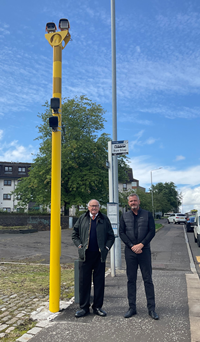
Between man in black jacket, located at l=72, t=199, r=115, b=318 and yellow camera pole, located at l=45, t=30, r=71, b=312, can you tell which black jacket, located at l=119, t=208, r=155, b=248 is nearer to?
man in black jacket, located at l=72, t=199, r=115, b=318

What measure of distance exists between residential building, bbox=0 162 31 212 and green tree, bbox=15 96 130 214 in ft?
94.1

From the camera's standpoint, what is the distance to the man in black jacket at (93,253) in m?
4.79

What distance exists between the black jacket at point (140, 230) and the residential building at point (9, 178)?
181 feet

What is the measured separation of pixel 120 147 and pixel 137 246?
4329mm

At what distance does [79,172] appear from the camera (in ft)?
88.3

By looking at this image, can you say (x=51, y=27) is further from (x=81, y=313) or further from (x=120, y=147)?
(x=81, y=313)

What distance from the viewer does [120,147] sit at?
8.66 metres

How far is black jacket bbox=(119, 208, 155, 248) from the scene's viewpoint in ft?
15.8

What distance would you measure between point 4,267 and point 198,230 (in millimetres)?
10114

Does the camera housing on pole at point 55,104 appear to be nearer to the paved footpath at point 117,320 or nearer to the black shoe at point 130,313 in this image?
the paved footpath at point 117,320

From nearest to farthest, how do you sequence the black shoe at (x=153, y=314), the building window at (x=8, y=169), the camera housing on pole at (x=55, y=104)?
the black shoe at (x=153, y=314)
the camera housing on pole at (x=55, y=104)
the building window at (x=8, y=169)

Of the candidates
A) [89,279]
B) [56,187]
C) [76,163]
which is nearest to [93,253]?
[89,279]

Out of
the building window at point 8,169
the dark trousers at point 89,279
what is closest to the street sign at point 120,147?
the dark trousers at point 89,279

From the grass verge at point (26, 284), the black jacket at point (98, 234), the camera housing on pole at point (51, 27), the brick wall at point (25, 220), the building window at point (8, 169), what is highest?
the building window at point (8, 169)
